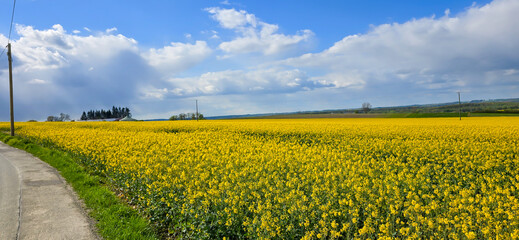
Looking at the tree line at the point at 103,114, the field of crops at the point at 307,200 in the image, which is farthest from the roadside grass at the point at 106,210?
the tree line at the point at 103,114

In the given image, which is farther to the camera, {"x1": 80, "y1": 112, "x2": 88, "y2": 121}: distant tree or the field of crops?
{"x1": 80, "y1": 112, "x2": 88, "y2": 121}: distant tree

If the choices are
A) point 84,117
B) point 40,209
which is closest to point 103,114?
point 84,117

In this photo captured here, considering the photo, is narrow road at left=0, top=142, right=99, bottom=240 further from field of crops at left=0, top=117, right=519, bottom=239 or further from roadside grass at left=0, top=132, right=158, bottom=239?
field of crops at left=0, top=117, right=519, bottom=239

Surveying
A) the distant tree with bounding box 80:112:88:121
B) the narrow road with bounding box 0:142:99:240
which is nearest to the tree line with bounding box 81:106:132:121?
the distant tree with bounding box 80:112:88:121

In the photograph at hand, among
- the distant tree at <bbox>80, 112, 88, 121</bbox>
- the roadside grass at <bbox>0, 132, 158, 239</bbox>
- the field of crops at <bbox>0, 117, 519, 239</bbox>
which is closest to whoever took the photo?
the field of crops at <bbox>0, 117, 519, 239</bbox>

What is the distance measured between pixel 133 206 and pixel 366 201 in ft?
19.6

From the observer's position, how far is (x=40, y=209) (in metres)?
7.62

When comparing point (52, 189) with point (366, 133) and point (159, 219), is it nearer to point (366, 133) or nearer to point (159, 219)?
point (159, 219)

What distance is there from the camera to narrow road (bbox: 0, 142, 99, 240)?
6.18m

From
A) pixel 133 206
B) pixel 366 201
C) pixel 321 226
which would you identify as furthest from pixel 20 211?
pixel 366 201

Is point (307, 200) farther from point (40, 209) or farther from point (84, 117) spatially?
point (84, 117)

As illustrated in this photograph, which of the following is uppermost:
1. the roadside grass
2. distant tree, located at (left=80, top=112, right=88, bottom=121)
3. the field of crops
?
distant tree, located at (left=80, top=112, right=88, bottom=121)

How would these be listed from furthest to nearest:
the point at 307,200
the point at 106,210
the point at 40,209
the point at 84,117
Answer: the point at 84,117 < the point at 40,209 < the point at 106,210 < the point at 307,200

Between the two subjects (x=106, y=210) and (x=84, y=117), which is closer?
(x=106, y=210)
